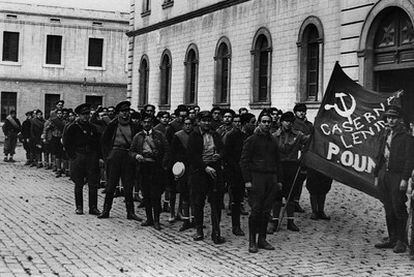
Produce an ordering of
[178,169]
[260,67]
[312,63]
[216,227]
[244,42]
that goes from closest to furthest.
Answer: [216,227]
[178,169]
[312,63]
[260,67]
[244,42]

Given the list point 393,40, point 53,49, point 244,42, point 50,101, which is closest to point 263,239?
point 393,40

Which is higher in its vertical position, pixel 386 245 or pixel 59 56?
pixel 59 56

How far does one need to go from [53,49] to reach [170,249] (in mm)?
34995

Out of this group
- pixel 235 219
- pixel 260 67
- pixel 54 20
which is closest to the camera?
pixel 235 219

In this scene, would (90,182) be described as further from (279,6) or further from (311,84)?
(279,6)

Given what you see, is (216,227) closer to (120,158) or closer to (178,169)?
(178,169)

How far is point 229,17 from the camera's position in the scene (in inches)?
931

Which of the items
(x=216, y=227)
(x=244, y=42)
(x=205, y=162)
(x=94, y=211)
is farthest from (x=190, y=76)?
(x=216, y=227)

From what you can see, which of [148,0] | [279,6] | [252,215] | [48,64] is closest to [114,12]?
[48,64]

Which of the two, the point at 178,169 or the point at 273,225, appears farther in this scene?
the point at 273,225

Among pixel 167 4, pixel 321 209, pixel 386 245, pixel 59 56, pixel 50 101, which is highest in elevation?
pixel 167 4

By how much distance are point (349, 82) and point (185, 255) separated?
357 centimetres

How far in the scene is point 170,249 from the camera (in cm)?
903

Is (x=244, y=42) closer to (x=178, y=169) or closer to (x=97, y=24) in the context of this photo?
(x=178, y=169)
